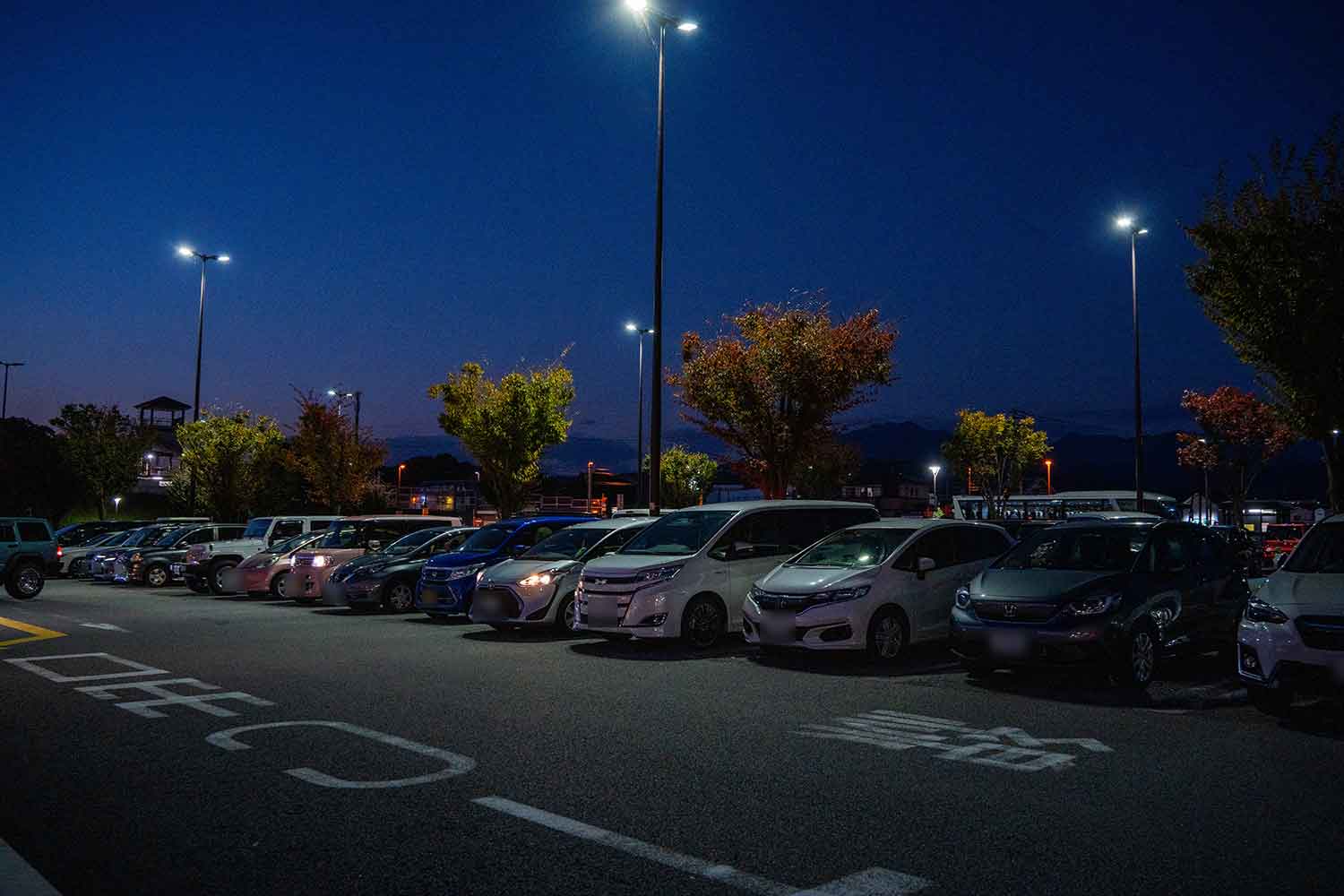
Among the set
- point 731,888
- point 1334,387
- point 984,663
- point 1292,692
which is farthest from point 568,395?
point 731,888

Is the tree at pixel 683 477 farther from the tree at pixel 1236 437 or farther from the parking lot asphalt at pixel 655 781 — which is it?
the parking lot asphalt at pixel 655 781

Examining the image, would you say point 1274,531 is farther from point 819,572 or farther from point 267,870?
point 267,870

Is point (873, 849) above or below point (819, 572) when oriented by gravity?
below

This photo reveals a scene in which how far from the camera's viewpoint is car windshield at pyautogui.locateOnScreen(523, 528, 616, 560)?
49.1ft

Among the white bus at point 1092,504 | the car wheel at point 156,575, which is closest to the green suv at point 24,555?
the car wheel at point 156,575

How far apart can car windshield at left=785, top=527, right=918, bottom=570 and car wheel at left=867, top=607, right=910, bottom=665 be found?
23.3 inches

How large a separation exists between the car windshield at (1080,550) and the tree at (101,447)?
45.3 meters

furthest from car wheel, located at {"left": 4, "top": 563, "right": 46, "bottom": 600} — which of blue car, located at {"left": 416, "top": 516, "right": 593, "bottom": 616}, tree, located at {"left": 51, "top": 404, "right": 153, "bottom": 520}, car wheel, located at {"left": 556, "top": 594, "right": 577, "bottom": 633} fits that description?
tree, located at {"left": 51, "top": 404, "right": 153, "bottom": 520}

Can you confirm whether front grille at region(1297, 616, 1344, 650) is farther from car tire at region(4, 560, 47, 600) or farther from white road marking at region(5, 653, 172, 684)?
car tire at region(4, 560, 47, 600)

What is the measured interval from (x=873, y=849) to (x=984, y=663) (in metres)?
5.32

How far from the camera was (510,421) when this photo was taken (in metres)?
34.8

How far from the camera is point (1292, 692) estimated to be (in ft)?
24.7

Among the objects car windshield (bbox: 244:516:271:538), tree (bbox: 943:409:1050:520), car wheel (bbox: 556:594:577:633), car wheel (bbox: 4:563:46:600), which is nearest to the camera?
car wheel (bbox: 556:594:577:633)

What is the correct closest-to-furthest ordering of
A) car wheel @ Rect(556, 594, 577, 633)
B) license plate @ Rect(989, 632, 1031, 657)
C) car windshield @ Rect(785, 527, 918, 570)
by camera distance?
license plate @ Rect(989, 632, 1031, 657)
car windshield @ Rect(785, 527, 918, 570)
car wheel @ Rect(556, 594, 577, 633)
